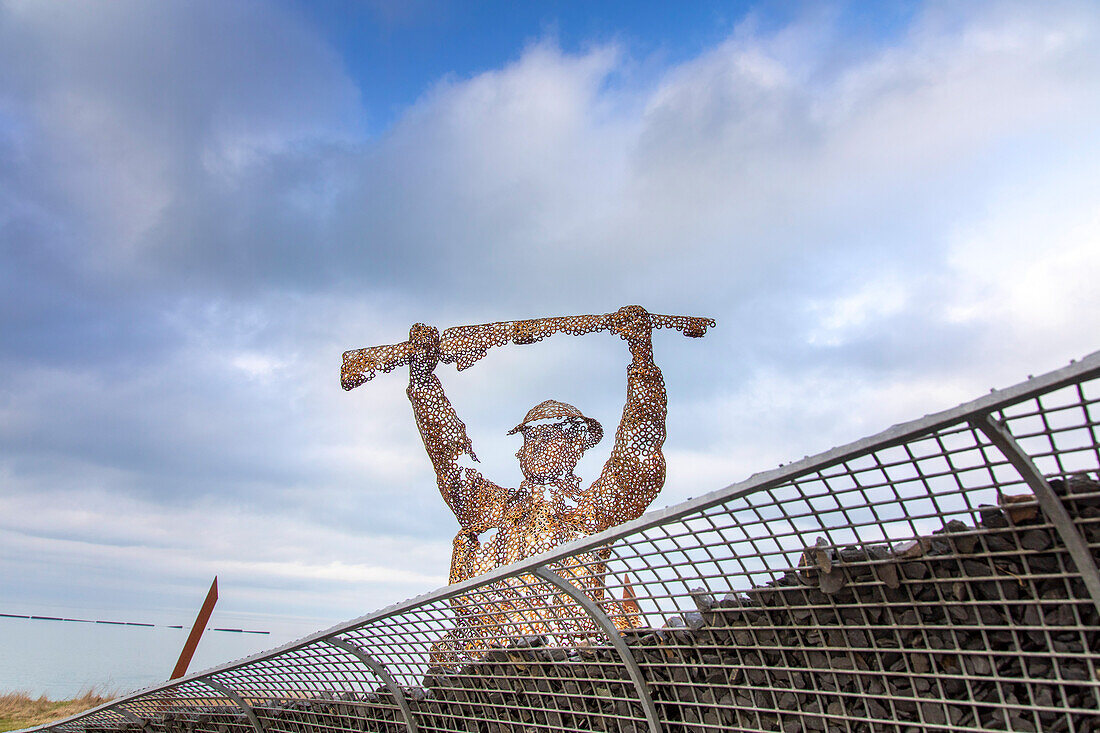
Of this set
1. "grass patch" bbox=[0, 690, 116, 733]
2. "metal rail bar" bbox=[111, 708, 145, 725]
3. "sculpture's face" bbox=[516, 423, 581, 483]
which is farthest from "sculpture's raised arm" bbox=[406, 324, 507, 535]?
"grass patch" bbox=[0, 690, 116, 733]

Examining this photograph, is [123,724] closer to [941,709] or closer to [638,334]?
[638,334]

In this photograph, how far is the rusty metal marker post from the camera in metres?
10.7

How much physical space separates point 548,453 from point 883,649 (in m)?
5.06

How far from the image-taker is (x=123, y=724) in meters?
10.1

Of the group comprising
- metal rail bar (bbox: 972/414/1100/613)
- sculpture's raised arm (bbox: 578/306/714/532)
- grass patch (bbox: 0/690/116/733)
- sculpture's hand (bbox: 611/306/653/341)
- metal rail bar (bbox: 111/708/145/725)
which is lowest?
metal rail bar (bbox: 111/708/145/725)

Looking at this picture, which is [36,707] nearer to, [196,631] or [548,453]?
[196,631]

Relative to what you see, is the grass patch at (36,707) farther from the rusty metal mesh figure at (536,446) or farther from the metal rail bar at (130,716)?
the rusty metal mesh figure at (536,446)

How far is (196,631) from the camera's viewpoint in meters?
10.9

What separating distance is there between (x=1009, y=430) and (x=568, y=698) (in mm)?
3694

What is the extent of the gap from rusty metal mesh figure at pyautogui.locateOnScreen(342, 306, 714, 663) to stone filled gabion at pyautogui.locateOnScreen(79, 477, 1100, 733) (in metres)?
1.97

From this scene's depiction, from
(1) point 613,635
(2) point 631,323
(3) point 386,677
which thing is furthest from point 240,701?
(2) point 631,323

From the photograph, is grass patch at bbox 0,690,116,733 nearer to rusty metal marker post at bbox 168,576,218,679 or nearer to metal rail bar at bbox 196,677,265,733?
rusty metal marker post at bbox 168,576,218,679

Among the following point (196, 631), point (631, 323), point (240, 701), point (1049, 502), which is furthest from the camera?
point (196, 631)

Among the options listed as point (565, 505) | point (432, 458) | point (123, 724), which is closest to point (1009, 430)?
point (565, 505)
